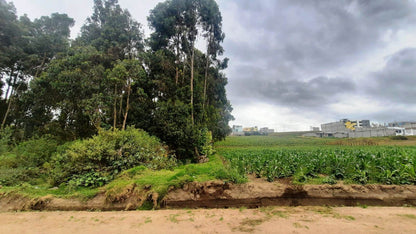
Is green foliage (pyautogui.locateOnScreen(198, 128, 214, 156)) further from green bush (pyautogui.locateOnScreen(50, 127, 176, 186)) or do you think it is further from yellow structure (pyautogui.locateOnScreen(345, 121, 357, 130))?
yellow structure (pyautogui.locateOnScreen(345, 121, 357, 130))

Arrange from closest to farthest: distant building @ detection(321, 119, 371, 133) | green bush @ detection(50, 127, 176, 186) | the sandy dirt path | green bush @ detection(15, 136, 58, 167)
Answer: the sandy dirt path < green bush @ detection(50, 127, 176, 186) < green bush @ detection(15, 136, 58, 167) < distant building @ detection(321, 119, 371, 133)

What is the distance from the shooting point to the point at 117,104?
1189 centimetres

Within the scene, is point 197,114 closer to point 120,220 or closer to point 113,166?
point 113,166

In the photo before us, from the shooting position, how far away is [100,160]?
6223 millimetres

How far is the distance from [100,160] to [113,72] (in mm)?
6394

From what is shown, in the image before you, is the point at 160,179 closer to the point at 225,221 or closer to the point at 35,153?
the point at 225,221

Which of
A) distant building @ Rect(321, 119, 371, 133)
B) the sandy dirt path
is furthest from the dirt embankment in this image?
distant building @ Rect(321, 119, 371, 133)

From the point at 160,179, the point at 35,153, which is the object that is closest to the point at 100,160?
the point at 160,179

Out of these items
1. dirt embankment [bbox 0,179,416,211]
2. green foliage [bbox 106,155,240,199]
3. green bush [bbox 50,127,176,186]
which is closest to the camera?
dirt embankment [bbox 0,179,416,211]

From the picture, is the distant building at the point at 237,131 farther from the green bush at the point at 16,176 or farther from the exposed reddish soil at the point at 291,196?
the green bush at the point at 16,176

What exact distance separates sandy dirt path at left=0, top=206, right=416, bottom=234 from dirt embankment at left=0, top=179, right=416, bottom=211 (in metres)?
0.29

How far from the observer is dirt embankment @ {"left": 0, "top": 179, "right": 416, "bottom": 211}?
4434 millimetres

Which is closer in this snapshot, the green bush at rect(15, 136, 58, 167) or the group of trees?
the green bush at rect(15, 136, 58, 167)

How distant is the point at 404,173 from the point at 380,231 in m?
3.49
